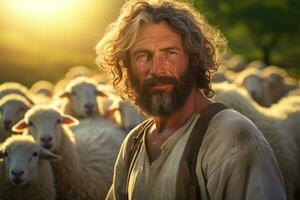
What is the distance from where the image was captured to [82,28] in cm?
4678

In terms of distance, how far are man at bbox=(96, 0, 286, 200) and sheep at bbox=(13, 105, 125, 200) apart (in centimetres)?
293

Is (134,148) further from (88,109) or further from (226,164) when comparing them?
(88,109)

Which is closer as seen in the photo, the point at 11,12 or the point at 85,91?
the point at 85,91

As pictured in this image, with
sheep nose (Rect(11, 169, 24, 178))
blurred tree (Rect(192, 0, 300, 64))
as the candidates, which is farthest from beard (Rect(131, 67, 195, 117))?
blurred tree (Rect(192, 0, 300, 64))

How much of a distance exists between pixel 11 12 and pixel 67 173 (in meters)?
35.2

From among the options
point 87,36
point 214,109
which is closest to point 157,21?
point 214,109

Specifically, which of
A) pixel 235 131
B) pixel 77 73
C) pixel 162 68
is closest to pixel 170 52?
pixel 162 68

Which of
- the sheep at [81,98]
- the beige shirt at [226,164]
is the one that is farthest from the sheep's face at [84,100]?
the beige shirt at [226,164]

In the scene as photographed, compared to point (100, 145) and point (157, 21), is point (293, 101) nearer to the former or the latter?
point (100, 145)

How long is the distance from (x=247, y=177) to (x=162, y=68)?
2.43ft

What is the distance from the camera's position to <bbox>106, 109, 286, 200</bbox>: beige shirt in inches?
108

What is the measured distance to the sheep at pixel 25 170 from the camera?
554cm

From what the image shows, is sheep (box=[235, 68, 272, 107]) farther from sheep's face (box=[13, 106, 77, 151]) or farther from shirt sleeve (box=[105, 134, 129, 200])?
shirt sleeve (box=[105, 134, 129, 200])

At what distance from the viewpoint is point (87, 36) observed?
152ft
